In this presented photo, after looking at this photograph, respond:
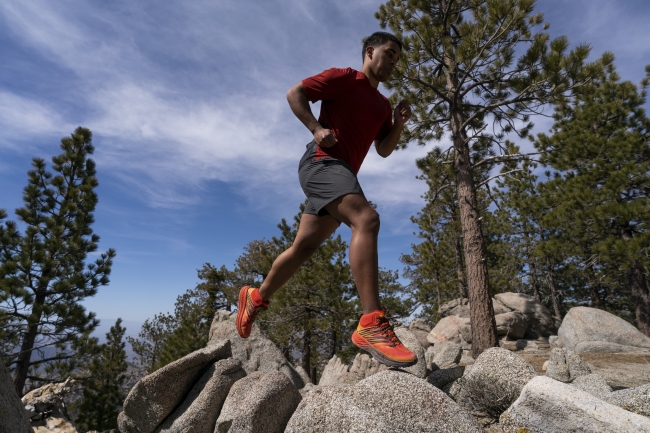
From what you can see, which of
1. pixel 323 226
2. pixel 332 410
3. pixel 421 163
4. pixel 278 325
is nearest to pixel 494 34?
pixel 421 163

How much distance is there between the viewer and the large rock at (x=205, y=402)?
205 inches

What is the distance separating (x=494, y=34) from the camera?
22.7 feet

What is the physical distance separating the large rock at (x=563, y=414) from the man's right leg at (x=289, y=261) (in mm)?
1430

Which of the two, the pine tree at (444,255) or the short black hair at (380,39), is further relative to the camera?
the pine tree at (444,255)

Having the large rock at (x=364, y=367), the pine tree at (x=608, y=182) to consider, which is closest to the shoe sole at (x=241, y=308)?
the large rock at (x=364, y=367)

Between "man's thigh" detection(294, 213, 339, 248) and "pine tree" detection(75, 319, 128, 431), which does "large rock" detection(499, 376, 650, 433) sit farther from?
"pine tree" detection(75, 319, 128, 431)

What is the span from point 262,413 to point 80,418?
59.3 feet

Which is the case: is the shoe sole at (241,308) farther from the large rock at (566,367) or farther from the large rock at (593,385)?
the large rock at (566,367)

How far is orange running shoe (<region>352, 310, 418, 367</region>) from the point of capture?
195 centimetres

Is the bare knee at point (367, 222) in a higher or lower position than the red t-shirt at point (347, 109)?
lower

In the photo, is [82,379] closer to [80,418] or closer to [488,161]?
[80,418]

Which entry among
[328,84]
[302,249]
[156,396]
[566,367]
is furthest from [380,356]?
[156,396]

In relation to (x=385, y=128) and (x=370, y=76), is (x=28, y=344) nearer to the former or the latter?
(x=385, y=128)

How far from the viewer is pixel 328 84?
7.72 feet
